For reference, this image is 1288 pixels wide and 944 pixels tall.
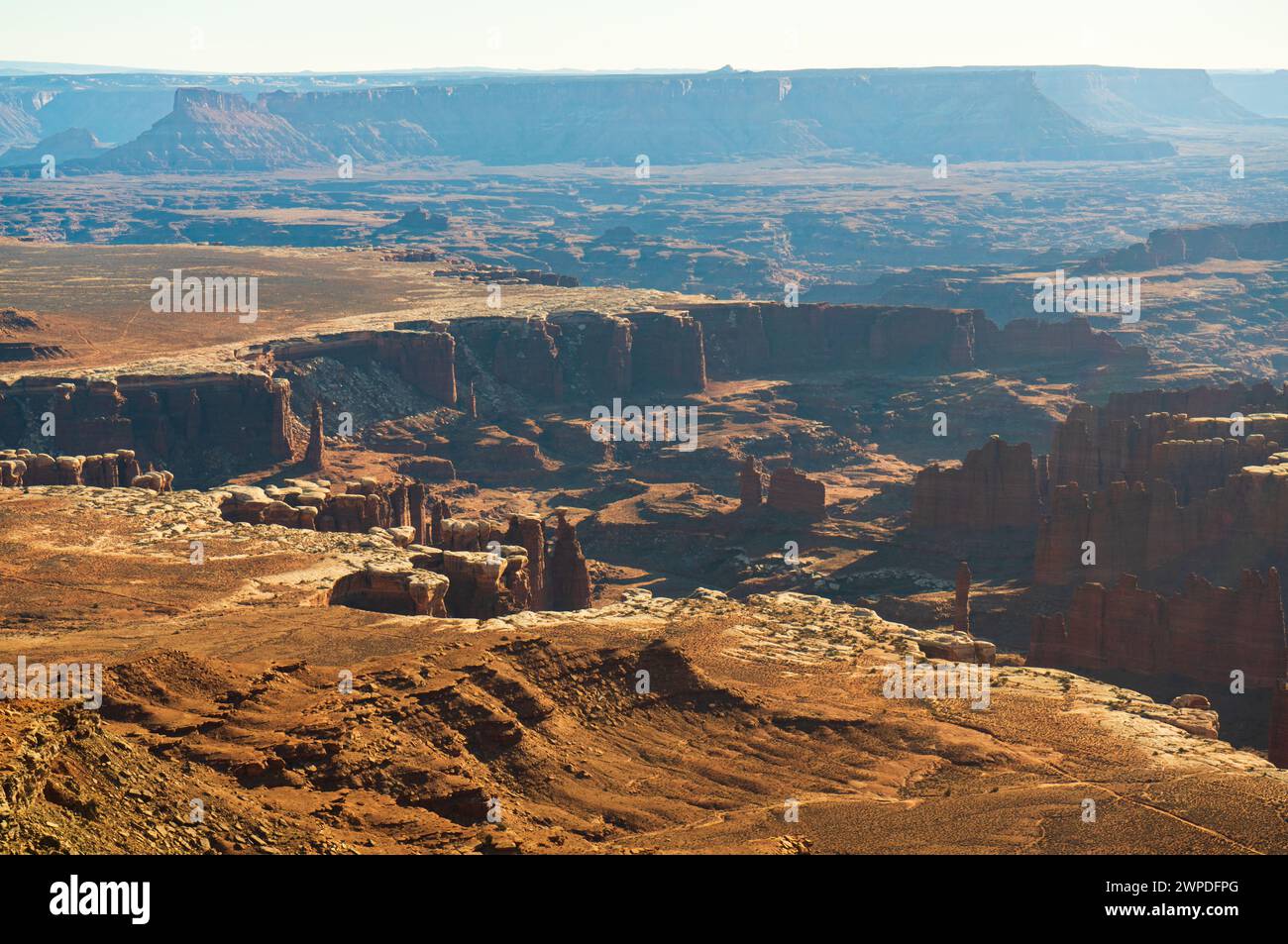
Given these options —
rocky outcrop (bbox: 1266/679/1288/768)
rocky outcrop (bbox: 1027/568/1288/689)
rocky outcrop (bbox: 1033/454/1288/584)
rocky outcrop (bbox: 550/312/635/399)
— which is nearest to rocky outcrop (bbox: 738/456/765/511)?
rocky outcrop (bbox: 1033/454/1288/584)

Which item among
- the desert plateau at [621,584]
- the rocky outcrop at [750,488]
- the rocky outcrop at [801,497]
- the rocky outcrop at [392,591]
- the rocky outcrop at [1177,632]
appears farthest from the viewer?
the rocky outcrop at [750,488]

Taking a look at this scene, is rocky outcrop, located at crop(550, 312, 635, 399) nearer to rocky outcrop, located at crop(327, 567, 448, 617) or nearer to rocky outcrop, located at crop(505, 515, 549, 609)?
rocky outcrop, located at crop(505, 515, 549, 609)

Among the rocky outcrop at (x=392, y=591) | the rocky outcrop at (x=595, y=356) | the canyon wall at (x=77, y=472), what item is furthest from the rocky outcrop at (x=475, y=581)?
the rocky outcrop at (x=595, y=356)

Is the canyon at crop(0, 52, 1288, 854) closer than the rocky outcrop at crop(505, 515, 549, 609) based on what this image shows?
Yes

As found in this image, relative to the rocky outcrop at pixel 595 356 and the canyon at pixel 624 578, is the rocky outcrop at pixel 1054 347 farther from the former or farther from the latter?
the rocky outcrop at pixel 595 356

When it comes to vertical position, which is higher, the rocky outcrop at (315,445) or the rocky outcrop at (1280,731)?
the rocky outcrop at (315,445)
